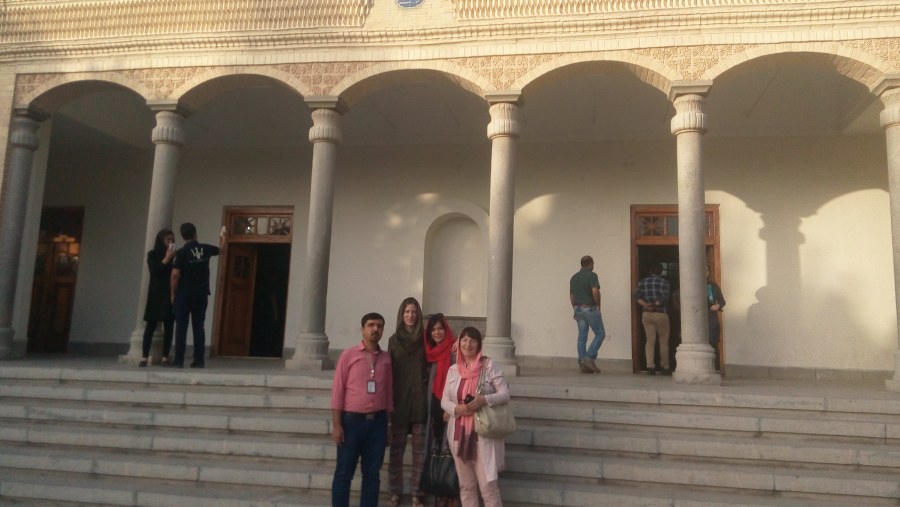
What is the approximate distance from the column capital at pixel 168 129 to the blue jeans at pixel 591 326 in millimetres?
5463

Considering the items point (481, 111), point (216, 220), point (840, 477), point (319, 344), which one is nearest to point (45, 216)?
point (216, 220)

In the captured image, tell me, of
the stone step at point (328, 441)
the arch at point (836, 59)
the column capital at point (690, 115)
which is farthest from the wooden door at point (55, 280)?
the arch at point (836, 59)

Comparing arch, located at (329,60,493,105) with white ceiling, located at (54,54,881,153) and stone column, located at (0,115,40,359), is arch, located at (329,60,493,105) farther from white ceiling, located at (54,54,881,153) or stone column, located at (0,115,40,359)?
stone column, located at (0,115,40,359)

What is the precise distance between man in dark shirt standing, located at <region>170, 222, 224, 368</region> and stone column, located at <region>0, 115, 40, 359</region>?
2601 millimetres

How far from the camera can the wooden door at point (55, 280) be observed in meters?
11.0

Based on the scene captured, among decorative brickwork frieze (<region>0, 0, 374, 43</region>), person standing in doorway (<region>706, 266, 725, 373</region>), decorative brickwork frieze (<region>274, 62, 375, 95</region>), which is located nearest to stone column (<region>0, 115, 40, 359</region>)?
decorative brickwork frieze (<region>0, 0, 374, 43</region>)

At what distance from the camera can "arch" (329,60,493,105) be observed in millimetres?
7379

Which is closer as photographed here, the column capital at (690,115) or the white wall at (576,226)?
the column capital at (690,115)

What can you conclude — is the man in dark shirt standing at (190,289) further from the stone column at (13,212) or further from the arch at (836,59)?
the arch at (836,59)

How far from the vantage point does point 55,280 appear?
36.7 feet

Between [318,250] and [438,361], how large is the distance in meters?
3.60

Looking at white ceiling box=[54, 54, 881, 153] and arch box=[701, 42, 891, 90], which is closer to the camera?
arch box=[701, 42, 891, 90]

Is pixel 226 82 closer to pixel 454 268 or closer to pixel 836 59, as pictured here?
pixel 454 268

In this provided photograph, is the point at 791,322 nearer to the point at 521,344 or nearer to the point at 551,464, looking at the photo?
the point at 521,344
